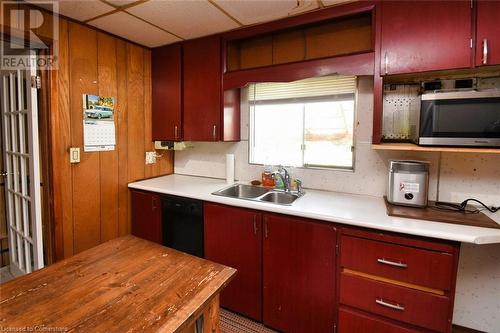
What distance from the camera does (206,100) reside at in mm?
2488

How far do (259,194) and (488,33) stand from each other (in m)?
1.84

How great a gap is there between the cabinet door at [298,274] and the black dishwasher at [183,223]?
64 centimetres

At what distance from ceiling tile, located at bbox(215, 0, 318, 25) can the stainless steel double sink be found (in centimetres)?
142

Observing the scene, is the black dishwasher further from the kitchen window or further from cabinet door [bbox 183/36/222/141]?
the kitchen window

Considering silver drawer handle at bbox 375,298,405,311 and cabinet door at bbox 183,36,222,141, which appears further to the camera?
cabinet door at bbox 183,36,222,141

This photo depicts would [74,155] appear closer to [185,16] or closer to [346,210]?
[185,16]

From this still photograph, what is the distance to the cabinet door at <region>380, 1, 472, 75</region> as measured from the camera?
1.49 m

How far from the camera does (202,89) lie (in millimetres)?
2500

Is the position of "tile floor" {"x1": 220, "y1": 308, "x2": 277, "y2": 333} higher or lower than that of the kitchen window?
lower

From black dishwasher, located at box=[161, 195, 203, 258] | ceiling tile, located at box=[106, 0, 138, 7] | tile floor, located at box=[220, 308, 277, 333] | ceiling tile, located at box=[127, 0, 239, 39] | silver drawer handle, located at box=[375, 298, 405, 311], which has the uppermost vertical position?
ceiling tile, located at box=[127, 0, 239, 39]

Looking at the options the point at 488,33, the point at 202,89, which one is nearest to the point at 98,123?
the point at 202,89

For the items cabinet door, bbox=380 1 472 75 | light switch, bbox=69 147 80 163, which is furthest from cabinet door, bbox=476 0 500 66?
light switch, bbox=69 147 80 163

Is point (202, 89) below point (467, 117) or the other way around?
the other way around

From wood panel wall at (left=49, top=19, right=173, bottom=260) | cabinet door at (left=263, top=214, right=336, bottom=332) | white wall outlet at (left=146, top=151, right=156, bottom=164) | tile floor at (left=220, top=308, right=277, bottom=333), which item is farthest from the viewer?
white wall outlet at (left=146, top=151, right=156, bottom=164)
